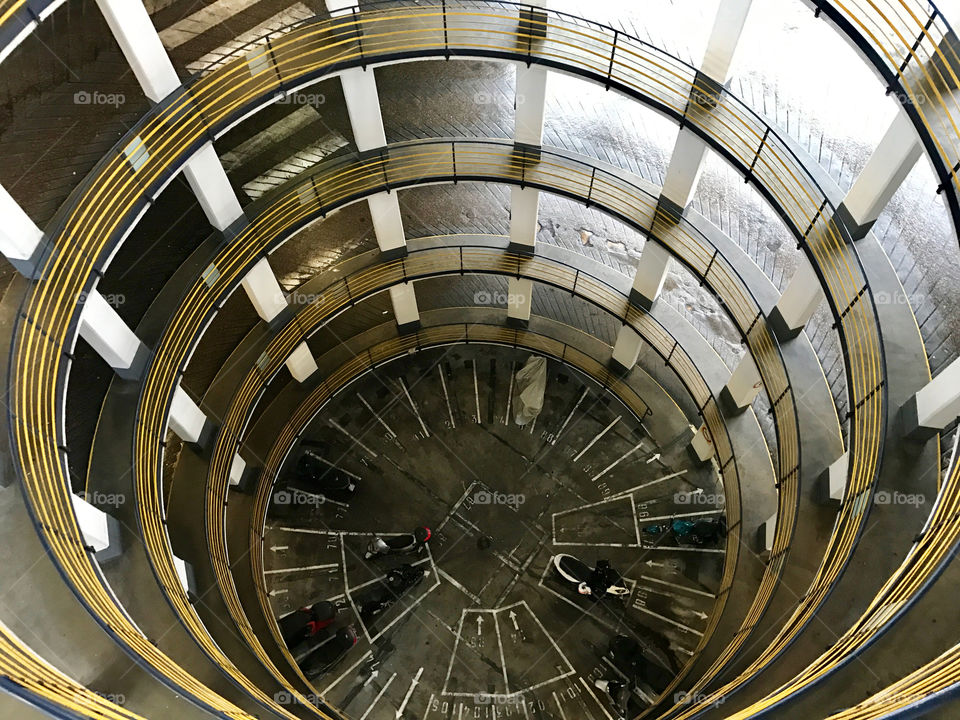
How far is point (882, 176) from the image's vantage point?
35.3ft

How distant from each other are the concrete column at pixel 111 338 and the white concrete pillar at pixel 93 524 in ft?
7.84

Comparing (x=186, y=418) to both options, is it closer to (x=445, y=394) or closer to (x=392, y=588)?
(x=392, y=588)

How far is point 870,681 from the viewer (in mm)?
7625

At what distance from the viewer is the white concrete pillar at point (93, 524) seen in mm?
9780

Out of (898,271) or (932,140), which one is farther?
(898,271)

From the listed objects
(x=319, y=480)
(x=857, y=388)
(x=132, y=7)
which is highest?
(x=857, y=388)

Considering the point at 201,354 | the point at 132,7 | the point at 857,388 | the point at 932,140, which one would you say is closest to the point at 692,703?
the point at 857,388

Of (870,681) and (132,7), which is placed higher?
(132,7)

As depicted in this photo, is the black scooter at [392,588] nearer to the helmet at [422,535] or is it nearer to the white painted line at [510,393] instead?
the helmet at [422,535]

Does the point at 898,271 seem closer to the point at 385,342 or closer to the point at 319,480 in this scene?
the point at 385,342

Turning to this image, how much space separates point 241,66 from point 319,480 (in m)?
9.67
